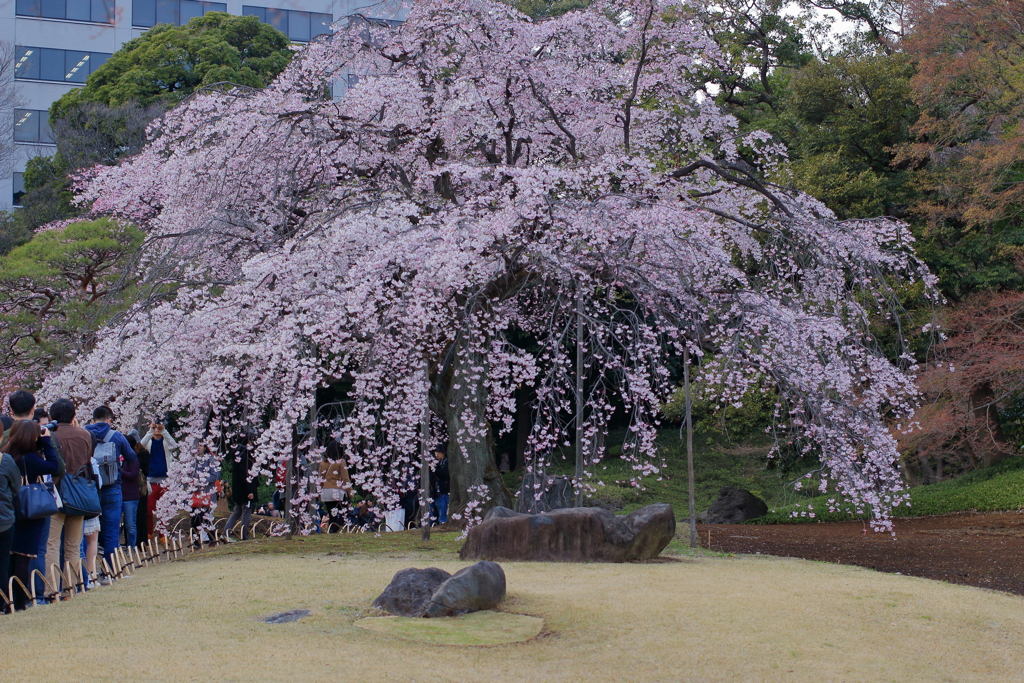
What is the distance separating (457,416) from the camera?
11.7 metres

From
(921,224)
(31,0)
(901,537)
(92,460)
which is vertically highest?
(31,0)

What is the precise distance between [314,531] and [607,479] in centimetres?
898

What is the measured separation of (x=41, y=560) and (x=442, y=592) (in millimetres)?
3014

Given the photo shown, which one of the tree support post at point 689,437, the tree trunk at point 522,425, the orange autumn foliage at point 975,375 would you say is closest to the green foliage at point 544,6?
the tree trunk at point 522,425

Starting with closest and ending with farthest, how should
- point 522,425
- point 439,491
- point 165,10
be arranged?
point 439,491 → point 522,425 → point 165,10

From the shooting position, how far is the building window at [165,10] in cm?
3123

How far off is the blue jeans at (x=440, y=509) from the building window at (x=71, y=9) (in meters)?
25.8

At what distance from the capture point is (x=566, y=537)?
8.51 meters

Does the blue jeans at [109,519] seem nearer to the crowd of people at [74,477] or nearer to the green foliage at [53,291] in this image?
the crowd of people at [74,477]

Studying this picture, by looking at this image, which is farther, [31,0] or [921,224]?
[31,0]

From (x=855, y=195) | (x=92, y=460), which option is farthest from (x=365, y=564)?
(x=855, y=195)

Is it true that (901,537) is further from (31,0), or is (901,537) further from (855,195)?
(31,0)

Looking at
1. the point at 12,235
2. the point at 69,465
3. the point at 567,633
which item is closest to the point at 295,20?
the point at 12,235

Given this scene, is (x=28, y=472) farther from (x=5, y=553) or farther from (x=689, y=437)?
(x=689, y=437)
